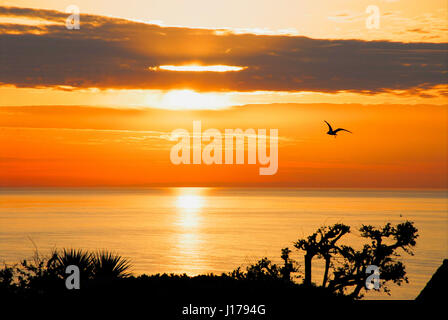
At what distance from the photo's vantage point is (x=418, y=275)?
255 ft

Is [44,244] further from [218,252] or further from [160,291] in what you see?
[160,291]

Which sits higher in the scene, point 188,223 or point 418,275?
point 188,223

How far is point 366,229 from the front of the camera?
25188 millimetres

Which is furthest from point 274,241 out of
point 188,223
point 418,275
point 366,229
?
point 366,229
